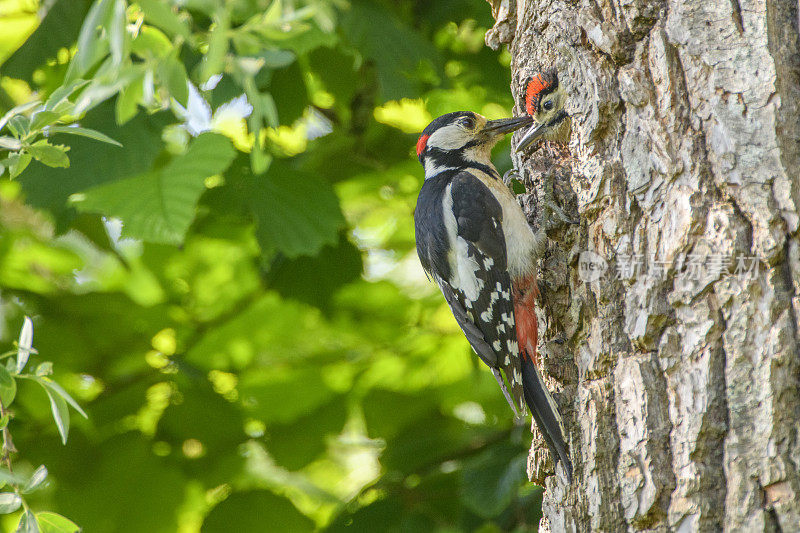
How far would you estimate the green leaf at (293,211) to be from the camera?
2359 millimetres

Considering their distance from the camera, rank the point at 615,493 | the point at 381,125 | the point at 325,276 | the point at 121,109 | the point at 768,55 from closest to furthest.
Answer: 1. the point at 121,109
2. the point at 768,55
3. the point at 615,493
4. the point at 325,276
5. the point at 381,125

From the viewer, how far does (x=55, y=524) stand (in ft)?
4.41

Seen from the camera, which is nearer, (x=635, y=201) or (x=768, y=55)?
(x=768, y=55)

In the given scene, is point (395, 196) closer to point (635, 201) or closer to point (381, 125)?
point (381, 125)

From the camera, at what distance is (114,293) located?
2.80m

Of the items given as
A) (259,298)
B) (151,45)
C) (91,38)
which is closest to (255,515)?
(259,298)

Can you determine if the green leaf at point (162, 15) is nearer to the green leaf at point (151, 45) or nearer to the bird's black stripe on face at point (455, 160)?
the green leaf at point (151, 45)

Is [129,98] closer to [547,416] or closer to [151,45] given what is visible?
[151,45]

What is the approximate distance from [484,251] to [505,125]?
43cm

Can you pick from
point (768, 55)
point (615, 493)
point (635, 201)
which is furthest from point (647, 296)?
point (768, 55)

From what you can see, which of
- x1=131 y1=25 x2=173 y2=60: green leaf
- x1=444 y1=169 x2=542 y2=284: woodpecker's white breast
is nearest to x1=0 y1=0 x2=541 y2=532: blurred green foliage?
x1=444 y1=169 x2=542 y2=284: woodpecker's white breast

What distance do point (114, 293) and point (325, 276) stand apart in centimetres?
84

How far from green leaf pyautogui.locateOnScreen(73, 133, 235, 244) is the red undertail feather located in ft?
2.96

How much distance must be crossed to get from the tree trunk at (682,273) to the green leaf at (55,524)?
1055mm
